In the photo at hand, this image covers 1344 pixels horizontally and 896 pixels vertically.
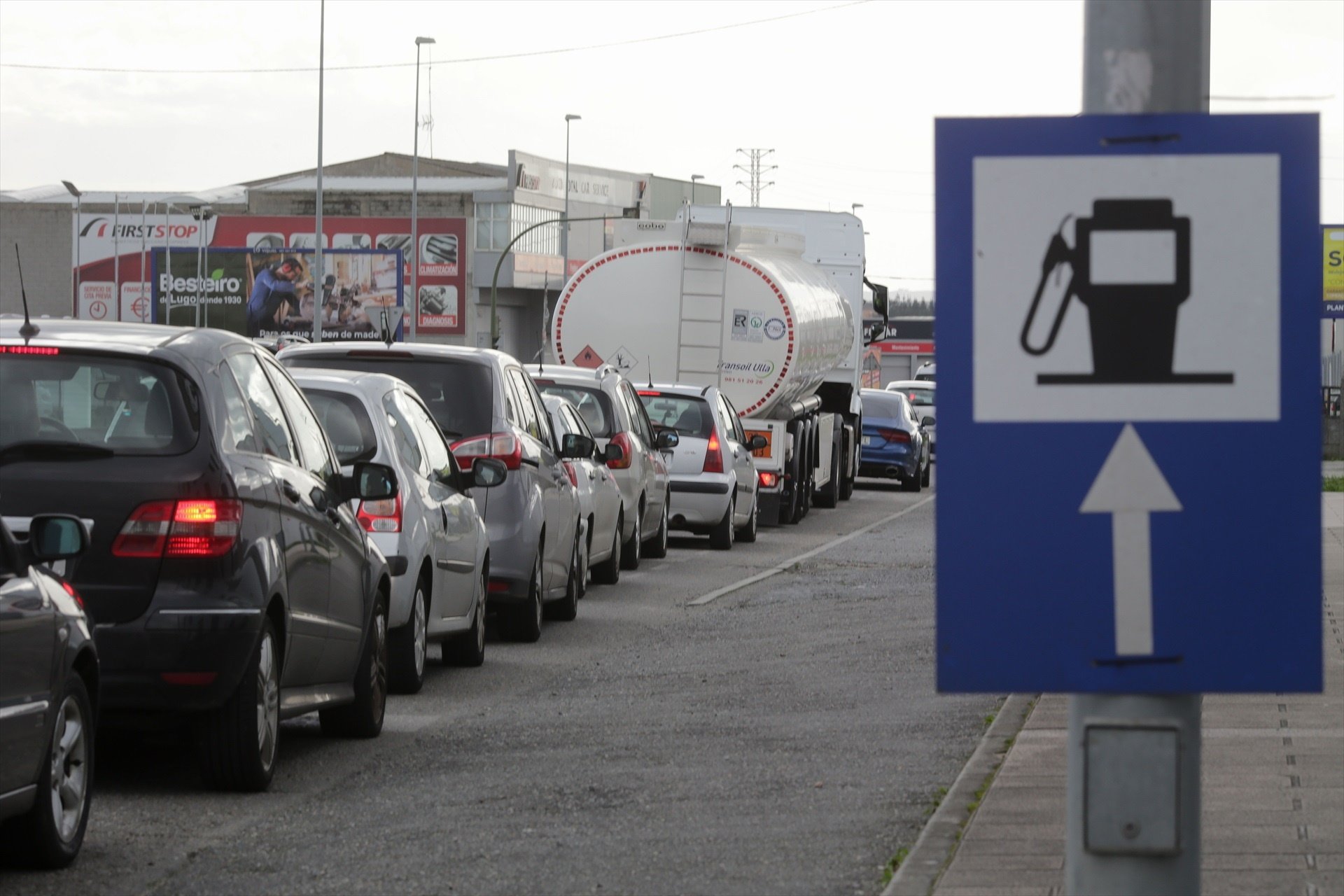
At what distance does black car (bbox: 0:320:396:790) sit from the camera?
7.58 m

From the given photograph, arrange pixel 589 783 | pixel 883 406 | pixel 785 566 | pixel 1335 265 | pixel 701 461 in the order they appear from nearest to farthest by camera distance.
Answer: pixel 589 783
pixel 785 566
pixel 701 461
pixel 883 406
pixel 1335 265

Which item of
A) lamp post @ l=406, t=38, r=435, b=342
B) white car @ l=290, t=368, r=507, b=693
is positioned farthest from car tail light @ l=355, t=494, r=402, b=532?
lamp post @ l=406, t=38, r=435, b=342

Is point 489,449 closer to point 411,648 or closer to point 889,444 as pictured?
point 411,648

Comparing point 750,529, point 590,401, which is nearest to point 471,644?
point 590,401

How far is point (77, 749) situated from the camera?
676cm

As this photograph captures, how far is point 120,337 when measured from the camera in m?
8.05

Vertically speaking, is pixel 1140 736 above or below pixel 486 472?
below

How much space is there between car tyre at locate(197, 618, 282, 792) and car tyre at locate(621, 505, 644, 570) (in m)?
10.9

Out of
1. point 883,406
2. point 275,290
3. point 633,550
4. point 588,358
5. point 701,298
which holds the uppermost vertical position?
point 275,290

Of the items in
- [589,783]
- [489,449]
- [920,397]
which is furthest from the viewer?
[920,397]

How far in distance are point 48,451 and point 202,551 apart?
0.64m

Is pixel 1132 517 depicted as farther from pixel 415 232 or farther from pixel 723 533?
pixel 415 232

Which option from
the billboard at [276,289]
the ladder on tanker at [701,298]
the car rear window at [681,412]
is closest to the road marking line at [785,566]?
the car rear window at [681,412]

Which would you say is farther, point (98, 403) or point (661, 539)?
point (661, 539)
